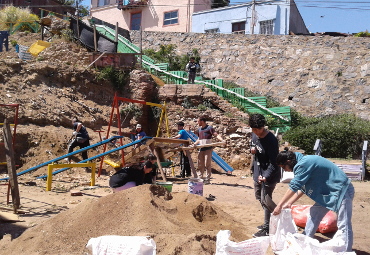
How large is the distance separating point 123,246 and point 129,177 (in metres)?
2.78

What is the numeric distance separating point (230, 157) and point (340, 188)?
9.55 meters

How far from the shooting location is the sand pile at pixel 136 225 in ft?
13.1

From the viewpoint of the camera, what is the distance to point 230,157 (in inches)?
532

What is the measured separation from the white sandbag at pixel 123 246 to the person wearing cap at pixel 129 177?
2.57m

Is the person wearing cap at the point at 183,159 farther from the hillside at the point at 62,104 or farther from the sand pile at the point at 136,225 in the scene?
the sand pile at the point at 136,225

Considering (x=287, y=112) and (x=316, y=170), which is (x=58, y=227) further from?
(x=287, y=112)

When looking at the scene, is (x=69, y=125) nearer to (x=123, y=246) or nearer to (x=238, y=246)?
(x=123, y=246)

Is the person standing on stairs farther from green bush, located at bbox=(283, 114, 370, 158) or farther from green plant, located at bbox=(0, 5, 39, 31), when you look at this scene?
green plant, located at bbox=(0, 5, 39, 31)

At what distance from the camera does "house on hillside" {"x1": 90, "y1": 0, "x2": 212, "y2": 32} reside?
27.1 meters

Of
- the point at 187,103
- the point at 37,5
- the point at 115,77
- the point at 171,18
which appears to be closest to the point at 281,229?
the point at 187,103

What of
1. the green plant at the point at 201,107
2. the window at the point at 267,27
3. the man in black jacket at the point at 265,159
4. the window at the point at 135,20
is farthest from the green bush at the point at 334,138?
the window at the point at 135,20

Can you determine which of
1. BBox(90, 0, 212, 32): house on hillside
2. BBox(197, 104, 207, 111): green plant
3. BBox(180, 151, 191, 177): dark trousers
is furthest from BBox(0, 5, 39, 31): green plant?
BBox(180, 151, 191, 177): dark trousers

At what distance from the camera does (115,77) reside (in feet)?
49.8

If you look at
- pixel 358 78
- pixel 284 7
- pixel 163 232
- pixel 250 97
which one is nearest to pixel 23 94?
pixel 250 97
